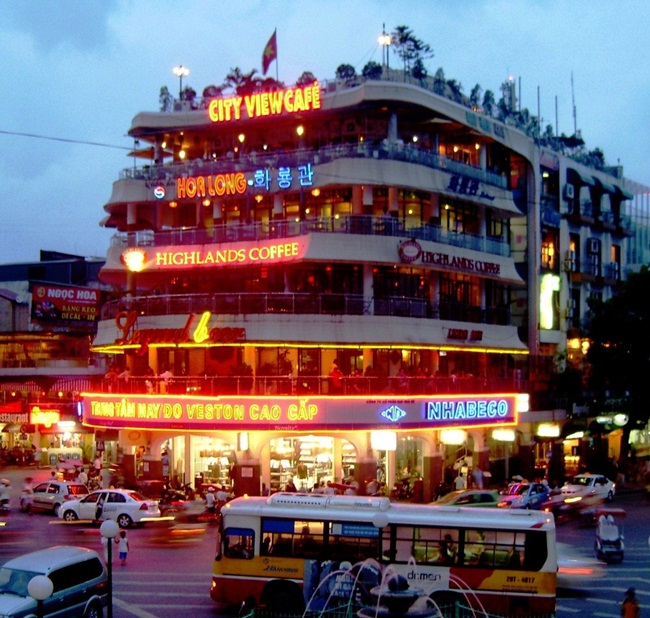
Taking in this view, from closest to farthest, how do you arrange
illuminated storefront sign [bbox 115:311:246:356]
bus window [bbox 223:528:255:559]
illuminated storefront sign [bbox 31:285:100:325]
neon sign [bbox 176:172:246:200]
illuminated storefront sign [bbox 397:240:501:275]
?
bus window [bbox 223:528:255:559] → illuminated storefront sign [bbox 115:311:246:356] → illuminated storefront sign [bbox 397:240:501:275] → neon sign [bbox 176:172:246:200] → illuminated storefront sign [bbox 31:285:100:325]

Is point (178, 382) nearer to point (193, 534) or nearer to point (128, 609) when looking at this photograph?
point (193, 534)

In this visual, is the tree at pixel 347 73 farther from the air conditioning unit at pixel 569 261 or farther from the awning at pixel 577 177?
the air conditioning unit at pixel 569 261

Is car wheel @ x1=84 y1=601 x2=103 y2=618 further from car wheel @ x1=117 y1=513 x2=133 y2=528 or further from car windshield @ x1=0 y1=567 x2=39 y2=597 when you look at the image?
car wheel @ x1=117 y1=513 x2=133 y2=528

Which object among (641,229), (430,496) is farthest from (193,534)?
(641,229)

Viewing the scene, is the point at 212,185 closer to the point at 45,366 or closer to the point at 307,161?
the point at 307,161

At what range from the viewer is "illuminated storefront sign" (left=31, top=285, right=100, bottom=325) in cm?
7125

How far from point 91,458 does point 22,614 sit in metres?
45.1

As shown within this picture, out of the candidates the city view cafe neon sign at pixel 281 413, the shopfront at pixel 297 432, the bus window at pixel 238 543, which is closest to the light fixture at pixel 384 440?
the shopfront at pixel 297 432

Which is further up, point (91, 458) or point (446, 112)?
point (446, 112)

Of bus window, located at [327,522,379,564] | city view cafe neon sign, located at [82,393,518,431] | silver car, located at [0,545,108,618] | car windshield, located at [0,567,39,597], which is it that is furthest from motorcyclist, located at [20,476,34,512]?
bus window, located at [327,522,379,564]

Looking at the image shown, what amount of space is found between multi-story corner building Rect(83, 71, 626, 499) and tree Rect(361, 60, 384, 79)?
1828mm

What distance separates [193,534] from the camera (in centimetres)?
3597

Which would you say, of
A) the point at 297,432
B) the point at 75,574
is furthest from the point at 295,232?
the point at 75,574

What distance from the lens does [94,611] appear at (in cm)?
2103
